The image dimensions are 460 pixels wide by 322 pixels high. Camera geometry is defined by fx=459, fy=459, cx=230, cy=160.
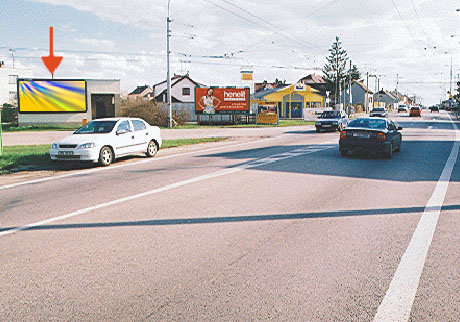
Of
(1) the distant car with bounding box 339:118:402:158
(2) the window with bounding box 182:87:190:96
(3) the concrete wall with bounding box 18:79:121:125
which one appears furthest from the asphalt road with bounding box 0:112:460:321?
(2) the window with bounding box 182:87:190:96

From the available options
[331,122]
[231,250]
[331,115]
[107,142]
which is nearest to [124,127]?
[107,142]

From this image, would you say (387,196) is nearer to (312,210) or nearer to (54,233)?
(312,210)

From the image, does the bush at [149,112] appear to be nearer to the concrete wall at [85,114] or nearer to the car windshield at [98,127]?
the concrete wall at [85,114]

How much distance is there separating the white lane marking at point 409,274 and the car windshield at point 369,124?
8.04 m

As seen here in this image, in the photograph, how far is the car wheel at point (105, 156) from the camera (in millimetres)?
14482

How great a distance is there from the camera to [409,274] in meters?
4.77

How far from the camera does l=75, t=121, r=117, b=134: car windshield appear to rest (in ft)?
50.3

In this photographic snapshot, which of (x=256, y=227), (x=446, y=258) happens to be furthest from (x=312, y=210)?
(x=446, y=258)

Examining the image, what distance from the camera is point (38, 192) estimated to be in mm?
9867

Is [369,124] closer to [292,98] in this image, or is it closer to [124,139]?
[124,139]

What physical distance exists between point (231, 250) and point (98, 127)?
1116 cm

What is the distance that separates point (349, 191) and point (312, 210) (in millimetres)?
2123

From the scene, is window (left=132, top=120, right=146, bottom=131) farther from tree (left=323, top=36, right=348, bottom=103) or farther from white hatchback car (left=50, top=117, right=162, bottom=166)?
tree (left=323, top=36, right=348, bottom=103)

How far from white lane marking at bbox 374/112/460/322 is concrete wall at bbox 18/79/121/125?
3939 cm
